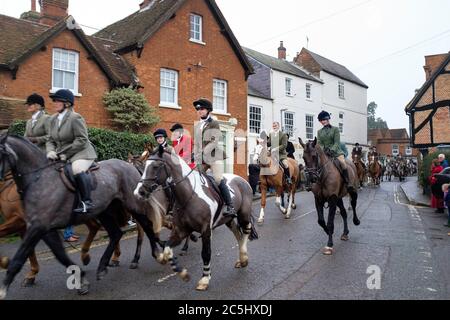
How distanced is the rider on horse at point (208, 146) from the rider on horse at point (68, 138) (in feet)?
6.12

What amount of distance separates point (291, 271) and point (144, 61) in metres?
16.2

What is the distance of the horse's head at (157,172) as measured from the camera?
555 centimetres

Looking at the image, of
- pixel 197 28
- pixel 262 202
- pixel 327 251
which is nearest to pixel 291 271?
pixel 327 251

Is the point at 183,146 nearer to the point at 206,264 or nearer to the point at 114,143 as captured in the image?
the point at 206,264

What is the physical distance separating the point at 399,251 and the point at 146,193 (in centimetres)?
562

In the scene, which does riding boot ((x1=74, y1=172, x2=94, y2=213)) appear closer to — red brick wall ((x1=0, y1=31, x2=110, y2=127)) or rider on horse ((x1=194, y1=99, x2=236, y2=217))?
rider on horse ((x1=194, y1=99, x2=236, y2=217))

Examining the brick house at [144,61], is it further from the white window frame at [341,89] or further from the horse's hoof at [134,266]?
the white window frame at [341,89]

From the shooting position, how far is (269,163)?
12.4 metres

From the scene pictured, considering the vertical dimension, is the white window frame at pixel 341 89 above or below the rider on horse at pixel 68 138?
above

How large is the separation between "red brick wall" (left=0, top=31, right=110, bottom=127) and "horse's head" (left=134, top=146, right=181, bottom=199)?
1210 centimetres

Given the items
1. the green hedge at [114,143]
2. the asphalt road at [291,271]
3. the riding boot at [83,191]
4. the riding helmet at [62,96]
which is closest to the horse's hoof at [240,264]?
the asphalt road at [291,271]
